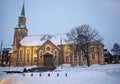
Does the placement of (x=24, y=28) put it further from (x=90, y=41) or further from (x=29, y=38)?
(x=90, y=41)

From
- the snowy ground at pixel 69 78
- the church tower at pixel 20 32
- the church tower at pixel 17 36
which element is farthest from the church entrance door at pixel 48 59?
the snowy ground at pixel 69 78


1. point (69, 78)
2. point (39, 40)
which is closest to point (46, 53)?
point (39, 40)

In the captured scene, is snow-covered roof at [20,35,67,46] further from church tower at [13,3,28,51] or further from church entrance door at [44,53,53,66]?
church entrance door at [44,53,53,66]

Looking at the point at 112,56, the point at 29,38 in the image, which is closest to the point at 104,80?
the point at 29,38

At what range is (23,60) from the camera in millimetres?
55062

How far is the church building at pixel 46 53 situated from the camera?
5144 cm

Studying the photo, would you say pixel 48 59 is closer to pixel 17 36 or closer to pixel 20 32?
pixel 17 36

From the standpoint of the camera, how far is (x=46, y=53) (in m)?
51.2

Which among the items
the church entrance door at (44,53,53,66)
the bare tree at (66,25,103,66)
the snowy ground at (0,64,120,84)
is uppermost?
the bare tree at (66,25,103,66)

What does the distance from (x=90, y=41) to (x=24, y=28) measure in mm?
29828

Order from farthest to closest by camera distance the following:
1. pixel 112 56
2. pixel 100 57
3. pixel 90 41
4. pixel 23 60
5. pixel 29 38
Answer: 1. pixel 112 56
2. pixel 29 38
3. pixel 23 60
4. pixel 100 57
5. pixel 90 41

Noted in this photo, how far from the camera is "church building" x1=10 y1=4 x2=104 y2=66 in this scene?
51438mm

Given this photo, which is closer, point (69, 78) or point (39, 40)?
point (69, 78)

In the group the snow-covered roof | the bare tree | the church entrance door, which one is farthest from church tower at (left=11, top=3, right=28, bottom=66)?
the bare tree
